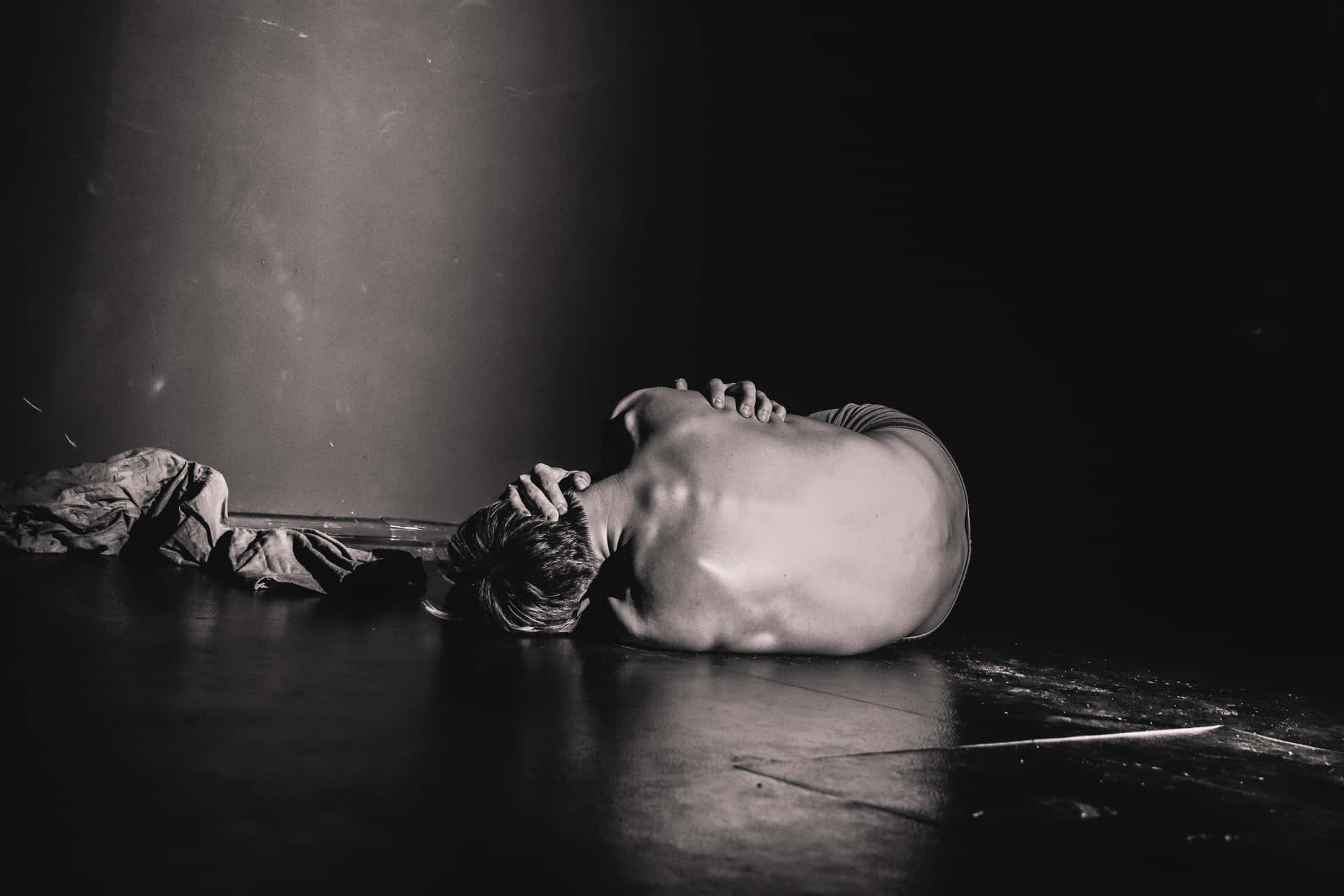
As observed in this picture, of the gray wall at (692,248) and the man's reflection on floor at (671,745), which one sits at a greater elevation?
the gray wall at (692,248)

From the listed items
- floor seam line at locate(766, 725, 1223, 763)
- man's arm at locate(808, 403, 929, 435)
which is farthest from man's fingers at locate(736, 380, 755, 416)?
floor seam line at locate(766, 725, 1223, 763)

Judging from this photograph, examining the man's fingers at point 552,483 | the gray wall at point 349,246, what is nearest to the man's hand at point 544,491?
the man's fingers at point 552,483

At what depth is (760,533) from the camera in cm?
196

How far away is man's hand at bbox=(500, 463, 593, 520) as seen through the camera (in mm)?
2002

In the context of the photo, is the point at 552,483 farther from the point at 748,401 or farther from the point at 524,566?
the point at 748,401

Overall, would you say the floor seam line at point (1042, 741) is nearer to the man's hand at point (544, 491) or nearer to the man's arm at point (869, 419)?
the man's hand at point (544, 491)

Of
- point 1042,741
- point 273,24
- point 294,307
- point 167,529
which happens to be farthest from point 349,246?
point 1042,741

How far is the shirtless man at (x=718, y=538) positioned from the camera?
197cm

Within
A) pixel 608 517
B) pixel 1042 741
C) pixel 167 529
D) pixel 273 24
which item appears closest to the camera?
pixel 1042 741

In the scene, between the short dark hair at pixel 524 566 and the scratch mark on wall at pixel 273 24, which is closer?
Answer: the short dark hair at pixel 524 566

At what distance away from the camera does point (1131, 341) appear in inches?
135

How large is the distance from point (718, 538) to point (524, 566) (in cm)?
38

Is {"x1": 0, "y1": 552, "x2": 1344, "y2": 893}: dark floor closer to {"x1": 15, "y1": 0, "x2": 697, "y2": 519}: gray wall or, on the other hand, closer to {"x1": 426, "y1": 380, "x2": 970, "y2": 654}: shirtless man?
{"x1": 426, "y1": 380, "x2": 970, "y2": 654}: shirtless man

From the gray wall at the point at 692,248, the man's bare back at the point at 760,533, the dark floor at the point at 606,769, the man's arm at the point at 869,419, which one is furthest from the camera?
the gray wall at the point at 692,248
